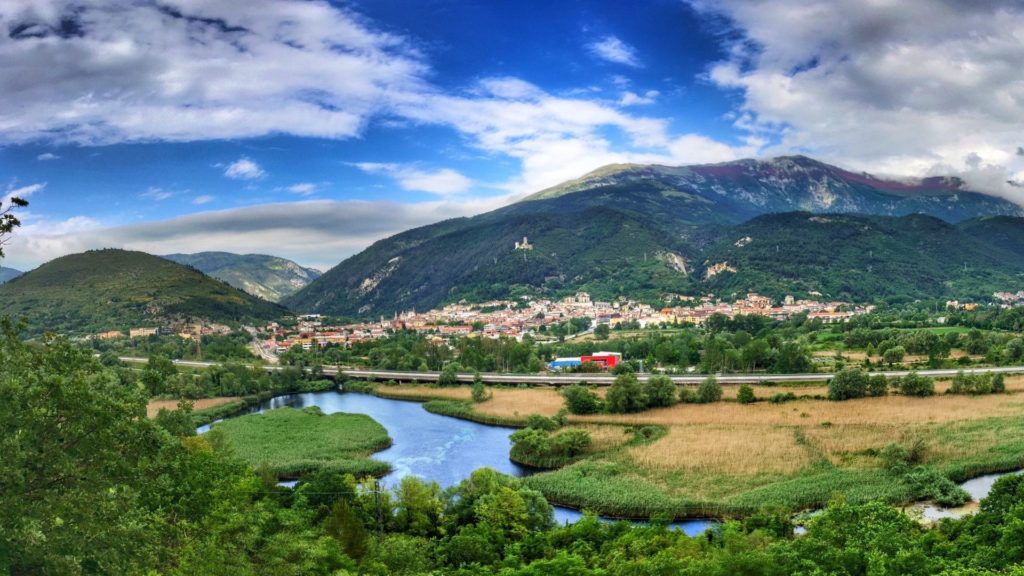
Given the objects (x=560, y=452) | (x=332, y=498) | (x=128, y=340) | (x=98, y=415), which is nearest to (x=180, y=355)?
(x=128, y=340)

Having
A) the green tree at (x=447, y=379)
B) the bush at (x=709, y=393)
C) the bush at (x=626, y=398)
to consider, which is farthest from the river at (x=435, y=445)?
the bush at (x=709, y=393)

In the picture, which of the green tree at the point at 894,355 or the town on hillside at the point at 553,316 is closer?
the green tree at the point at 894,355

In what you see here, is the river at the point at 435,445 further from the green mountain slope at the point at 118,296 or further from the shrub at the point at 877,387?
A: the green mountain slope at the point at 118,296

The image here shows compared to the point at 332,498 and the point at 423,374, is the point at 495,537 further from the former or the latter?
the point at 423,374

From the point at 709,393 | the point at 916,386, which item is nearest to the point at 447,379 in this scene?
the point at 709,393

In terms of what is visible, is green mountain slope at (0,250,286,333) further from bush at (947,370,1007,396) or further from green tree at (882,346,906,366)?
bush at (947,370,1007,396)

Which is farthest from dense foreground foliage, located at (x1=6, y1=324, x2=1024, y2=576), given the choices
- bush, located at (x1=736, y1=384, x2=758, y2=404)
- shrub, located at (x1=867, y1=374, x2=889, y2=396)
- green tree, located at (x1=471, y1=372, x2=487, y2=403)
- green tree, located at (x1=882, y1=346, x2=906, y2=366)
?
green tree, located at (x1=882, y1=346, x2=906, y2=366)

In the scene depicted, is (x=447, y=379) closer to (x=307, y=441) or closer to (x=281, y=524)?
(x=307, y=441)
